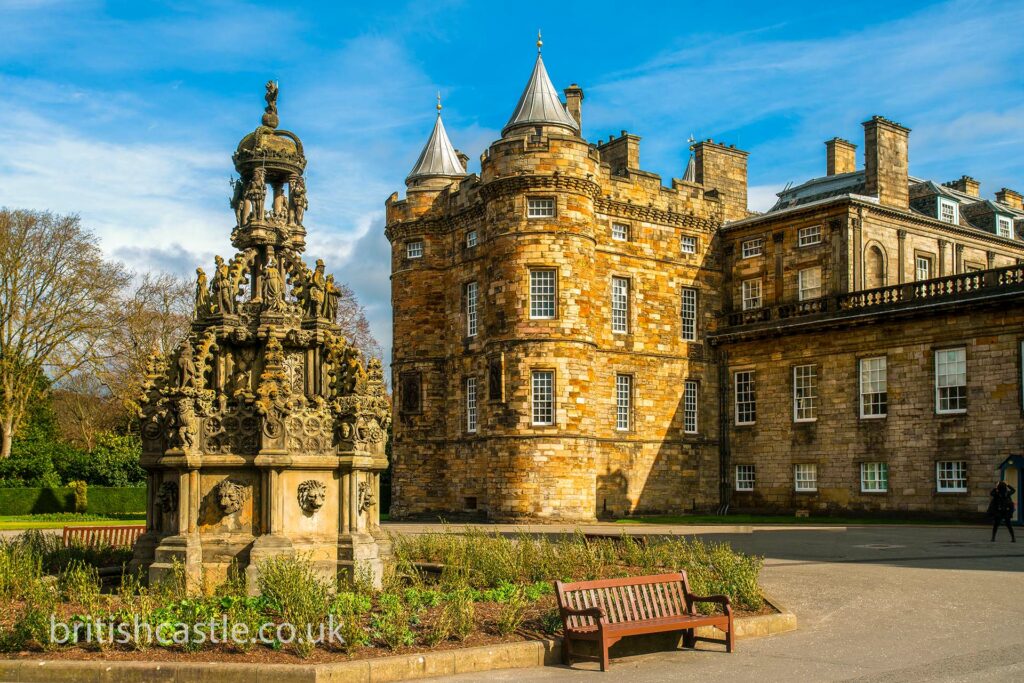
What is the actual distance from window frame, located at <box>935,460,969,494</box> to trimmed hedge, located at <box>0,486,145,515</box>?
92.8ft

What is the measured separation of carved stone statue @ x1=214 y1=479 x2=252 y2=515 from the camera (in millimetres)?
13523

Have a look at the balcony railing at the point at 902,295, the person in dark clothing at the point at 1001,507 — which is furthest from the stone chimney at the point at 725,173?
the person in dark clothing at the point at 1001,507

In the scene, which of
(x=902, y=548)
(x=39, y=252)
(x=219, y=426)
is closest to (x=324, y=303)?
(x=219, y=426)

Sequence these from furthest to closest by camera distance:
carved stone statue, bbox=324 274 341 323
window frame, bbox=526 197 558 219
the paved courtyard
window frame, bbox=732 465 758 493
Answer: window frame, bbox=732 465 758 493 → window frame, bbox=526 197 558 219 → carved stone statue, bbox=324 274 341 323 → the paved courtyard

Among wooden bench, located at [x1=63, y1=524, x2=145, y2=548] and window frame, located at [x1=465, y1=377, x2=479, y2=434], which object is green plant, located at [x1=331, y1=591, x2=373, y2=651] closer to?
wooden bench, located at [x1=63, y1=524, x2=145, y2=548]

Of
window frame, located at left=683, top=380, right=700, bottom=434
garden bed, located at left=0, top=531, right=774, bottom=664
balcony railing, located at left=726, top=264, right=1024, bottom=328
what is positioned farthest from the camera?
window frame, located at left=683, top=380, right=700, bottom=434

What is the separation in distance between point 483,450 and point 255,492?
2407 cm

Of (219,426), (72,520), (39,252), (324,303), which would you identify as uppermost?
(39,252)

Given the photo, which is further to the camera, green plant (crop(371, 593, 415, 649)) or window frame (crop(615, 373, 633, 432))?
window frame (crop(615, 373, 633, 432))

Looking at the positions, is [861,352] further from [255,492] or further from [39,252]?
[39,252]

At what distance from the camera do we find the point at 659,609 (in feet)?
39.6

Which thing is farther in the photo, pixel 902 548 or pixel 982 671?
pixel 902 548

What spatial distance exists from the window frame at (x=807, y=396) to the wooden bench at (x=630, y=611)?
27748 millimetres

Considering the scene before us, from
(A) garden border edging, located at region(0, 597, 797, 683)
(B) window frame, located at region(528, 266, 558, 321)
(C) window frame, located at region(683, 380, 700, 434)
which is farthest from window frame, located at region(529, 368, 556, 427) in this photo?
(A) garden border edging, located at region(0, 597, 797, 683)
